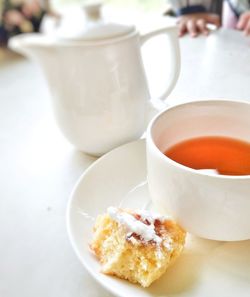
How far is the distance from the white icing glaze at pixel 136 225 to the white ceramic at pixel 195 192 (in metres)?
0.03

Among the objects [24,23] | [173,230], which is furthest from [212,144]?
[24,23]

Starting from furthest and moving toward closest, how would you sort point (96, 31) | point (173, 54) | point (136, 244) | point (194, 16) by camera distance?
point (194, 16), point (173, 54), point (96, 31), point (136, 244)

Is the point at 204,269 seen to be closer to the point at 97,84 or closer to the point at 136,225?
the point at 136,225

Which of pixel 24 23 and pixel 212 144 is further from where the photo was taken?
pixel 24 23

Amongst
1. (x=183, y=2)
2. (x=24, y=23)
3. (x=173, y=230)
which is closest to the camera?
(x=173, y=230)

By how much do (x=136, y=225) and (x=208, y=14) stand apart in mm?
1052

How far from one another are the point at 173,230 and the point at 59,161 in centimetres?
26

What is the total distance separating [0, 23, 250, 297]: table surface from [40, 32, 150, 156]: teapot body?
6cm

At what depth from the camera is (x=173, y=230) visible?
1.22ft

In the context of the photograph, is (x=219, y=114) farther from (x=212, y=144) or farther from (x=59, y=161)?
(x=59, y=161)

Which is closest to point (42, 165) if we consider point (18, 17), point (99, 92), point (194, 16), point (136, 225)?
point (99, 92)

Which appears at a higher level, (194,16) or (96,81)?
(96,81)

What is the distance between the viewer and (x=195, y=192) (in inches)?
13.9

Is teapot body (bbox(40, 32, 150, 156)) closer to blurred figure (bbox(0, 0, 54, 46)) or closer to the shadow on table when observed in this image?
the shadow on table
